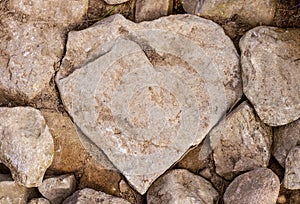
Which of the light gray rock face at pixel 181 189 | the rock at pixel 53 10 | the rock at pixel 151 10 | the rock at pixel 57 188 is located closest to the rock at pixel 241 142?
the light gray rock face at pixel 181 189

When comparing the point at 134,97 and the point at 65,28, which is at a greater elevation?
the point at 65,28

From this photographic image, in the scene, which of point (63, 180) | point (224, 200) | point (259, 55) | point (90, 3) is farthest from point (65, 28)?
point (224, 200)

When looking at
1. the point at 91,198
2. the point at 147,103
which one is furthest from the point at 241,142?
the point at 91,198

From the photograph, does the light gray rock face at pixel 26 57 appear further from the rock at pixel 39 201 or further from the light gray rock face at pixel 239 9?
the light gray rock face at pixel 239 9

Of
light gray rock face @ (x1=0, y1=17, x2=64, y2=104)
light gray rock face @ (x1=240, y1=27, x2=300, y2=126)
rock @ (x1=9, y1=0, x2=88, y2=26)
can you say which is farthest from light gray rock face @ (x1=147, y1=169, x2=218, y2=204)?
rock @ (x1=9, y1=0, x2=88, y2=26)

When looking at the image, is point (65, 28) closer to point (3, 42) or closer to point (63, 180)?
point (3, 42)

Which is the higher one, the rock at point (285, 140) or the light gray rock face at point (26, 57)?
the light gray rock face at point (26, 57)
